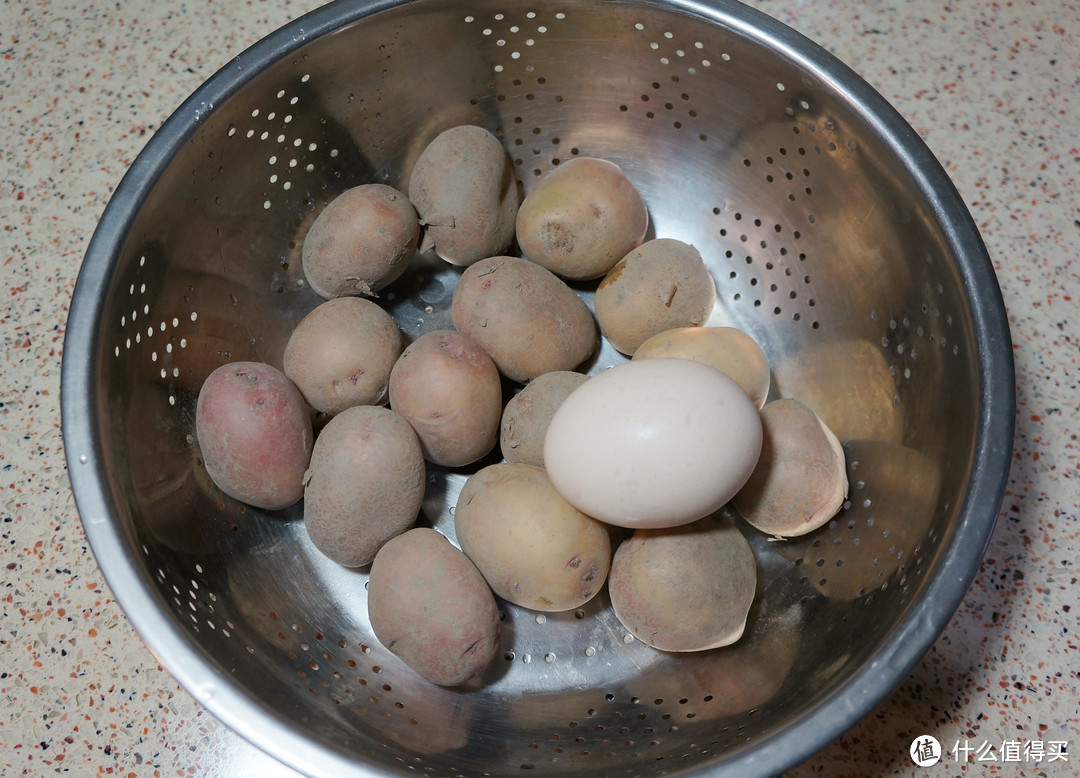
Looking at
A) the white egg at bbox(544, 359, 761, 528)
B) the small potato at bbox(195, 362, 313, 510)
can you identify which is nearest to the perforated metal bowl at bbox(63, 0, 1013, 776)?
the small potato at bbox(195, 362, 313, 510)

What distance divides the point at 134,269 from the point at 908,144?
0.71 m

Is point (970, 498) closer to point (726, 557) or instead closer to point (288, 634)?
point (726, 557)

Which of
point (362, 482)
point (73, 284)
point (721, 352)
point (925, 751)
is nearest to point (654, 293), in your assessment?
point (721, 352)

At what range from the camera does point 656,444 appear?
0.63 metres

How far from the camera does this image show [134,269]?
710 mm

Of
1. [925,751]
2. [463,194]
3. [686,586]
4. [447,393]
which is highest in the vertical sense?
[463,194]

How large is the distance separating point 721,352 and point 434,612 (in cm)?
37

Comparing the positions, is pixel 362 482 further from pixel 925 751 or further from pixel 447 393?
pixel 925 751

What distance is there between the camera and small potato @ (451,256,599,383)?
0.80 meters

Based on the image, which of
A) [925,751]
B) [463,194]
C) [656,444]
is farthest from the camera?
[463,194]

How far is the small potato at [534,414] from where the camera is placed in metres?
0.77

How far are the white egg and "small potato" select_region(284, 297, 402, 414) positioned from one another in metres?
0.22

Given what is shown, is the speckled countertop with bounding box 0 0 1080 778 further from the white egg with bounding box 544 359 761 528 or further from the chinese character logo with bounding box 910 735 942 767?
the white egg with bounding box 544 359 761 528

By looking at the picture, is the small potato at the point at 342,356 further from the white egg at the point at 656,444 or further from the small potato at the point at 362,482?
the white egg at the point at 656,444
